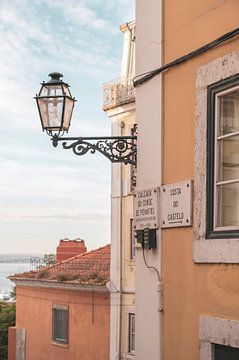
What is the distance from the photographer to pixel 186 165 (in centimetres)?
531

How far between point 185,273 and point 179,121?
1.16 metres

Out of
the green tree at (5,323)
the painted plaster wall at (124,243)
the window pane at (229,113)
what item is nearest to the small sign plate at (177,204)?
the window pane at (229,113)

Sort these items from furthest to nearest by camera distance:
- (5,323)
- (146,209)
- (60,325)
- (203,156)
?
(5,323) → (60,325) → (146,209) → (203,156)

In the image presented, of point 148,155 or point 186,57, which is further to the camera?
point 148,155

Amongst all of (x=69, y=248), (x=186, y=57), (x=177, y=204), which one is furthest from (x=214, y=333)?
(x=69, y=248)

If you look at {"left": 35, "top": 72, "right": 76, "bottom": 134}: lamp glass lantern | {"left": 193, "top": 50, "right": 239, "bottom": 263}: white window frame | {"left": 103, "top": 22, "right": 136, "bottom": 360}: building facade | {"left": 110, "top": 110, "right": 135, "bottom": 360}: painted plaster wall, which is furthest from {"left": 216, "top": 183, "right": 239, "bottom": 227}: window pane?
{"left": 110, "top": 110, "right": 135, "bottom": 360}: painted plaster wall

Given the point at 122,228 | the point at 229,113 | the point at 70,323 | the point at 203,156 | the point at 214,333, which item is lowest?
the point at 70,323

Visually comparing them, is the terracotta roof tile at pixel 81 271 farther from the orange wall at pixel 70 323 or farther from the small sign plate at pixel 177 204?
the small sign plate at pixel 177 204

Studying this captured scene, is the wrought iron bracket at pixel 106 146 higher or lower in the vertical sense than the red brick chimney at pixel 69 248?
higher

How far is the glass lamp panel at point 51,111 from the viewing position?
6.71 metres

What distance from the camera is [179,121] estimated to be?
5.45 metres

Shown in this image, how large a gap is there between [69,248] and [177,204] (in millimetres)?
21777

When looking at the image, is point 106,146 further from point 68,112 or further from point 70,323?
point 70,323

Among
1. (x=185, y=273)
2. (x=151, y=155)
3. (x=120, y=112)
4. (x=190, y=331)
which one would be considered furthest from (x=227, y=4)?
(x=120, y=112)
